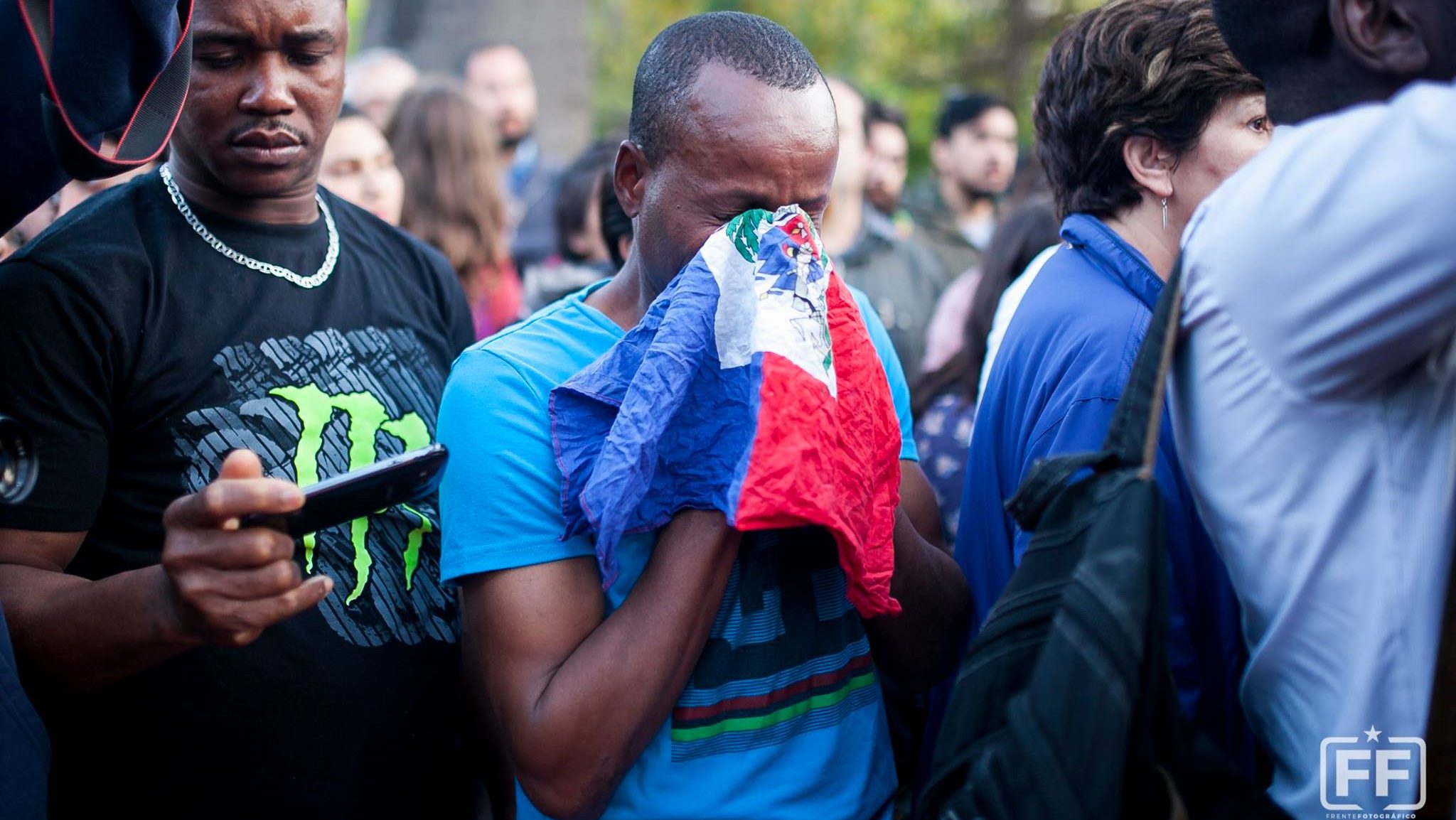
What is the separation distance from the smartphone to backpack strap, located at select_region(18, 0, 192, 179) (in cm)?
61

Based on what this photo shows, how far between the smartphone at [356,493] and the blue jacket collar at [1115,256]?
1.21m

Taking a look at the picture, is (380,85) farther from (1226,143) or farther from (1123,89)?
(1226,143)

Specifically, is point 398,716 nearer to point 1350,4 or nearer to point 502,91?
point 1350,4

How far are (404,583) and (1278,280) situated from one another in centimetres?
155

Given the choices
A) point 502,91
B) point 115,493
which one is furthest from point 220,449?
point 502,91

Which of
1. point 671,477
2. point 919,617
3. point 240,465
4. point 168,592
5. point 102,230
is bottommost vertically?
point 919,617

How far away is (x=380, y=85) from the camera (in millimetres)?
7121

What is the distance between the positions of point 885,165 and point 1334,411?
6.44 m

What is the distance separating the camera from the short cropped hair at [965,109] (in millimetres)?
7590

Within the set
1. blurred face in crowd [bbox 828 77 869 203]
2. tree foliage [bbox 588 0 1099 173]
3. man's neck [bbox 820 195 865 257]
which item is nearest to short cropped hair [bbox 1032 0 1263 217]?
blurred face in crowd [bbox 828 77 869 203]

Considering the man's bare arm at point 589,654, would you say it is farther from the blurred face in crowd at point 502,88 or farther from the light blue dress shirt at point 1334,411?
the blurred face in crowd at point 502,88

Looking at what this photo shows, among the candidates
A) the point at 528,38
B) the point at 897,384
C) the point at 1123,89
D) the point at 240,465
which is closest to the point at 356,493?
the point at 240,465

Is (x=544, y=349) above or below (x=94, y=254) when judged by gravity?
below

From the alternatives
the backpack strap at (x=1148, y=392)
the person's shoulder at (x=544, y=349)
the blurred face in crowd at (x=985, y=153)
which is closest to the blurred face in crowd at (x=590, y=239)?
the person's shoulder at (x=544, y=349)
